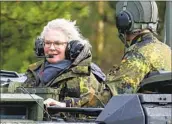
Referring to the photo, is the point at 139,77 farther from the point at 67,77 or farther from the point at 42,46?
the point at 42,46

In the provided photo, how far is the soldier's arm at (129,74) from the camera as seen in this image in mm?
7453

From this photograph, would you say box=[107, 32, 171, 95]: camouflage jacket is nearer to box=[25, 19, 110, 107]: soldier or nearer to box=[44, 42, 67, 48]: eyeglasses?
box=[25, 19, 110, 107]: soldier

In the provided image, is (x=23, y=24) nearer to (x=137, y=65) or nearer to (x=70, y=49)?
(x=70, y=49)

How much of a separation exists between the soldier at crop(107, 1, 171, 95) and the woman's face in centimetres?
54

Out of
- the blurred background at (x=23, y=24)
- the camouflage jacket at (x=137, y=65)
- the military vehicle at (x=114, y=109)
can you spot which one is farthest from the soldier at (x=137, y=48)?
the blurred background at (x=23, y=24)

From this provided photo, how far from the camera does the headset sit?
26.1ft

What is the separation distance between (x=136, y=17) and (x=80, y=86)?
32.8 inches

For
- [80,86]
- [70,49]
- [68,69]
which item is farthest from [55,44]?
[80,86]

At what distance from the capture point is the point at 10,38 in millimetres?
13766

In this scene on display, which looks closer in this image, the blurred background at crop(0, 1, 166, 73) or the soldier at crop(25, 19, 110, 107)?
the soldier at crop(25, 19, 110, 107)

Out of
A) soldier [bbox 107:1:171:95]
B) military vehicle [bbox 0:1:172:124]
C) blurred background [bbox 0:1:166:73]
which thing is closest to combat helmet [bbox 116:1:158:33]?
soldier [bbox 107:1:171:95]

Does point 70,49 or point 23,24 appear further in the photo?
point 23,24

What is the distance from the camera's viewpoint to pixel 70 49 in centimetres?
802

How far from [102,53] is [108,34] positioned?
1066 millimetres
